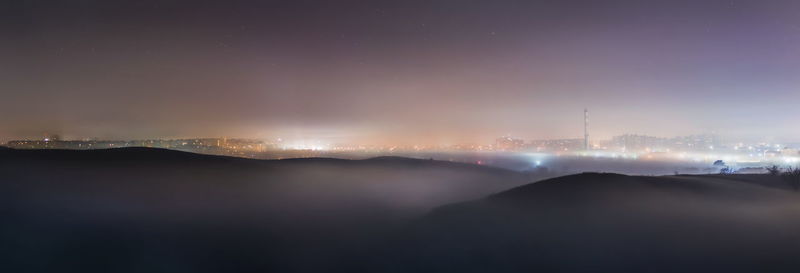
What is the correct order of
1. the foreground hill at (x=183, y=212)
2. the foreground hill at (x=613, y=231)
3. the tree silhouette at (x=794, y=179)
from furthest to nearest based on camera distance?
the tree silhouette at (x=794, y=179)
the foreground hill at (x=183, y=212)
the foreground hill at (x=613, y=231)

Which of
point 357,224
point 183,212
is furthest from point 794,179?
point 183,212

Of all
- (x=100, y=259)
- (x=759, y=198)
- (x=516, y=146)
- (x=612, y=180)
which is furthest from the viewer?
(x=516, y=146)

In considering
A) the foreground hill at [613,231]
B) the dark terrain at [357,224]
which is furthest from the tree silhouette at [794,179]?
the foreground hill at [613,231]

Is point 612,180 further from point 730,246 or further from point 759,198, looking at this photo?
point 730,246

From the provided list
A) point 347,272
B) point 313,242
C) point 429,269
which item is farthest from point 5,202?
point 429,269

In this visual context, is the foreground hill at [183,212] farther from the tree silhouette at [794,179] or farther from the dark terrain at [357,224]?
the tree silhouette at [794,179]

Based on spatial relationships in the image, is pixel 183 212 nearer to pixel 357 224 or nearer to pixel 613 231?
pixel 357 224
